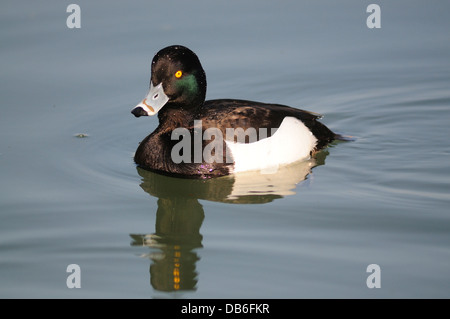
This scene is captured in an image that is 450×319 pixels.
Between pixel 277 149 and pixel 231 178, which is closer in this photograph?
pixel 231 178

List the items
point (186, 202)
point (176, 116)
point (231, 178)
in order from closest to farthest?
point (186, 202) → point (231, 178) → point (176, 116)

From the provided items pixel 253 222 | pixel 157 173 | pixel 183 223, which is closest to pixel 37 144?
pixel 157 173

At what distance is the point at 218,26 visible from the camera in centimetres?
1193

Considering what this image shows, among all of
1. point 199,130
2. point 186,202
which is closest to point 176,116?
point 199,130

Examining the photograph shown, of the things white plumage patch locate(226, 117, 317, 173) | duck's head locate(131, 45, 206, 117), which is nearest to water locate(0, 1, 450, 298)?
white plumage patch locate(226, 117, 317, 173)

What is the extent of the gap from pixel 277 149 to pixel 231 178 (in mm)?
708

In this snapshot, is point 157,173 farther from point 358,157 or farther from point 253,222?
point 358,157

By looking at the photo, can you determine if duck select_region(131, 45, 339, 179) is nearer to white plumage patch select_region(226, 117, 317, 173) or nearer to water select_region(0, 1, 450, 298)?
white plumage patch select_region(226, 117, 317, 173)

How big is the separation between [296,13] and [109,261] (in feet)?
22.9

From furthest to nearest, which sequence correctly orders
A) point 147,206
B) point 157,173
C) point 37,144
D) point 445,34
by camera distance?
point 445,34
point 37,144
point 157,173
point 147,206

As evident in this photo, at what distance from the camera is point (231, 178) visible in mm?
8383

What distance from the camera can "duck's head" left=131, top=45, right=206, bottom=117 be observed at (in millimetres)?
8305

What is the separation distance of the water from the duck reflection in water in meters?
0.02

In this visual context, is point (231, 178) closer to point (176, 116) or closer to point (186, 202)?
point (186, 202)
